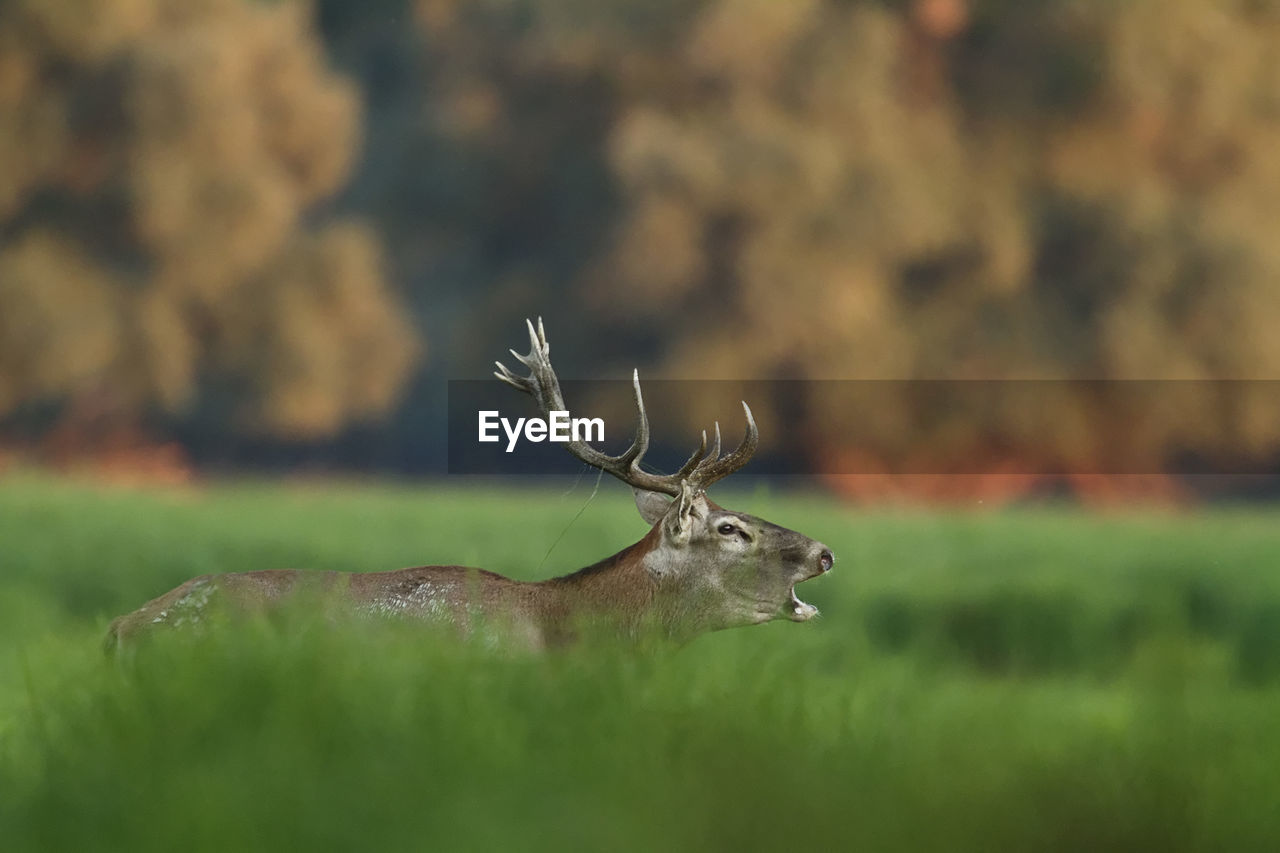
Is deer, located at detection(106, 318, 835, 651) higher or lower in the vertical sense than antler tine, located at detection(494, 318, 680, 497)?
lower

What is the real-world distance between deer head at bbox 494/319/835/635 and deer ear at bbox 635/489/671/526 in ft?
0.64

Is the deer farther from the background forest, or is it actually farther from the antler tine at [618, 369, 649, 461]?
the background forest

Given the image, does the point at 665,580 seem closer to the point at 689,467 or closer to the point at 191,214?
the point at 689,467

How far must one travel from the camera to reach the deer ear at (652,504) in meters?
5.93

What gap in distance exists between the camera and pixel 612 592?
5.67 meters

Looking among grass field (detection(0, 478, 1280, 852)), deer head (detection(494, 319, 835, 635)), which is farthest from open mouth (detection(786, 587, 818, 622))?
grass field (detection(0, 478, 1280, 852))

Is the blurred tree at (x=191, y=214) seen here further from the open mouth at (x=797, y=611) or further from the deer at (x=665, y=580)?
the open mouth at (x=797, y=611)

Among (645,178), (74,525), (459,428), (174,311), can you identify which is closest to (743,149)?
(645,178)

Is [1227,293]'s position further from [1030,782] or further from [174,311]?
[1030,782]

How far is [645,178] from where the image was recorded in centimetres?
2223

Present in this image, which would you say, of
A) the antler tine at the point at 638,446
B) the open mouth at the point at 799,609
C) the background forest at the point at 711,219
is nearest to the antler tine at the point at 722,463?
the antler tine at the point at 638,446

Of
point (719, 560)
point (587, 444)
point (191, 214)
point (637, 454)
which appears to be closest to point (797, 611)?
point (719, 560)

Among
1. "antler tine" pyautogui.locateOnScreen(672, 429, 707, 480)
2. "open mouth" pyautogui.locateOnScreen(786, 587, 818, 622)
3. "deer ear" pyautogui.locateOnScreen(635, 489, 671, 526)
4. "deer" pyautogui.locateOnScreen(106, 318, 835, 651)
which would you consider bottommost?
"open mouth" pyautogui.locateOnScreen(786, 587, 818, 622)

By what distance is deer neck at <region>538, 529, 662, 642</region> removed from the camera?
5562 millimetres
